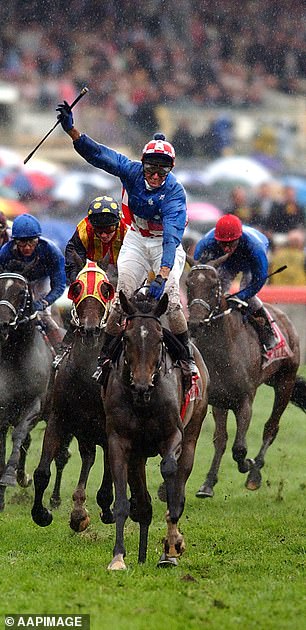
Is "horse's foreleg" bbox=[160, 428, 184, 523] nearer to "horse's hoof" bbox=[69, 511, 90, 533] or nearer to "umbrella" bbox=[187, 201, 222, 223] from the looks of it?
"horse's hoof" bbox=[69, 511, 90, 533]

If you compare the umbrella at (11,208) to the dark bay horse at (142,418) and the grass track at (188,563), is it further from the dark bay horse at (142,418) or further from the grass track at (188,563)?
the dark bay horse at (142,418)

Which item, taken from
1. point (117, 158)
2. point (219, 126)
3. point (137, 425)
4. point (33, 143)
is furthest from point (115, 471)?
point (219, 126)

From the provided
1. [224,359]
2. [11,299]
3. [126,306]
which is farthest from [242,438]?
[126,306]

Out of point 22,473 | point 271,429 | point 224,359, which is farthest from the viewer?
point 271,429

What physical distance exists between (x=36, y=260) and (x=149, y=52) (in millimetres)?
20652

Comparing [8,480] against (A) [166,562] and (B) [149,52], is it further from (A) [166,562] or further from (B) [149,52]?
(B) [149,52]

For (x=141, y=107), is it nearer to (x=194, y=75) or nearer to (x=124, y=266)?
(x=194, y=75)

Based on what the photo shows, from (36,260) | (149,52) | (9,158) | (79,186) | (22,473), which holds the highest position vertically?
(149,52)

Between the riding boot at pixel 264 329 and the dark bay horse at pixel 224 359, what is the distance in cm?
7

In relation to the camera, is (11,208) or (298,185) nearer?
(11,208)

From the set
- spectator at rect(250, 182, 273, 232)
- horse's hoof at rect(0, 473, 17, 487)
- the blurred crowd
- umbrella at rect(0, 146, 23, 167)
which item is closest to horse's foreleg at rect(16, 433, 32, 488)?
horse's hoof at rect(0, 473, 17, 487)

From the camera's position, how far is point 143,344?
6914mm

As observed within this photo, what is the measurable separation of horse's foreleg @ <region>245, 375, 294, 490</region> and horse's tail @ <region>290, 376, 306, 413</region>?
0.18 m

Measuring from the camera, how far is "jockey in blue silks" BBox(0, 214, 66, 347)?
9.64 m
